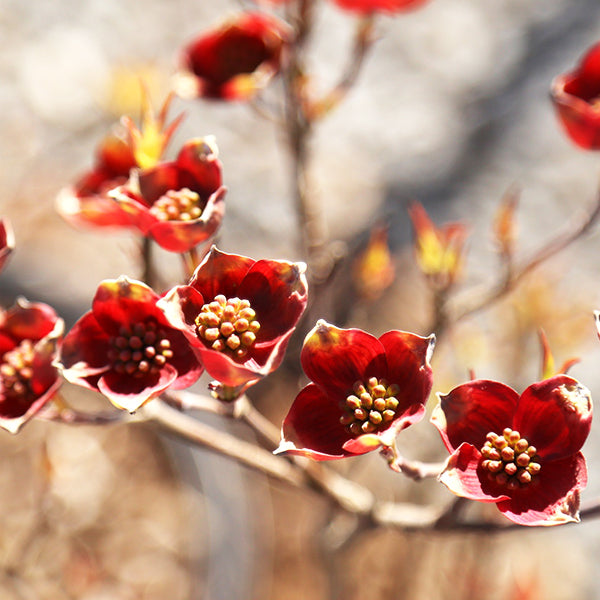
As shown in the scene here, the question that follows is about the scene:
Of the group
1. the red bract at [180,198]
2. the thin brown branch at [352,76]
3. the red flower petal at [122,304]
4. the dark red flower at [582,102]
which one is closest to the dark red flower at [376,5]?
the thin brown branch at [352,76]

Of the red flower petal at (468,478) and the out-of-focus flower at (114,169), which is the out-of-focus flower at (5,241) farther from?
the red flower petal at (468,478)

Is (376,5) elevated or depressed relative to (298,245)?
elevated

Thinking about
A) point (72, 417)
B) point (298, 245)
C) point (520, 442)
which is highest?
point (520, 442)

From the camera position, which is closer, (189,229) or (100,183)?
(189,229)

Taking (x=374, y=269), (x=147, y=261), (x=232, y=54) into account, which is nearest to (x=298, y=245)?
(x=374, y=269)

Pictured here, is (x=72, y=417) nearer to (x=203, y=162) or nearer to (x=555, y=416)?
(x=203, y=162)

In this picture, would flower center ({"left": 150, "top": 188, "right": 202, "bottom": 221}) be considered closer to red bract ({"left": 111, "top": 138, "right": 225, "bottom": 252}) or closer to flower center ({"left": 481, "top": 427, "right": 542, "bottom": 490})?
red bract ({"left": 111, "top": 138, "right": 225, "bottom": 252})

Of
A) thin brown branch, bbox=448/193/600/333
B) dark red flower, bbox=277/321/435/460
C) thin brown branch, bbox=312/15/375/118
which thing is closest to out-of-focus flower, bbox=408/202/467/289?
thin brown branch, bbox=448/193/600/333
